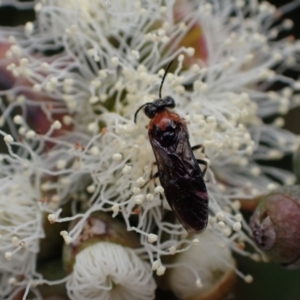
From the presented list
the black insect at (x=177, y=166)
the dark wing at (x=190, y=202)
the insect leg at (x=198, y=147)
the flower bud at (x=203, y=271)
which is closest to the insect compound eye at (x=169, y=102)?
the black insect at (x=177, y=166)

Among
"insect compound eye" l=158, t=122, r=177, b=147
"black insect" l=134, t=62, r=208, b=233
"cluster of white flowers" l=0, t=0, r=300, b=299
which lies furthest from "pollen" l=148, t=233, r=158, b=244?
"insect compound eye" l=158, t=122, r=177, b=147

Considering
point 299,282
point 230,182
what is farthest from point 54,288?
point 299,282

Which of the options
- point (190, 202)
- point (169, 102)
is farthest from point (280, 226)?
point (169, 102)

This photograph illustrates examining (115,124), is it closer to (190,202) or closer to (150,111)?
(150,111)

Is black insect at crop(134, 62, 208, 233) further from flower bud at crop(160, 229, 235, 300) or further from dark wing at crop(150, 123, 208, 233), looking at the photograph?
flower bud at crop(160, 229, 235, 300)

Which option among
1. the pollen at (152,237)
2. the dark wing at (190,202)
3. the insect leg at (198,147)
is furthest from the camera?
the insect leg at (198,147)

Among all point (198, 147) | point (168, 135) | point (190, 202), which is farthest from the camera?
point (198, 147)

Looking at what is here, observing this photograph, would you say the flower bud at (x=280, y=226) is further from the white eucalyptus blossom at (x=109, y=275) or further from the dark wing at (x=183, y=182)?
the white eucalyptus blossom at (x=109, y=275)
